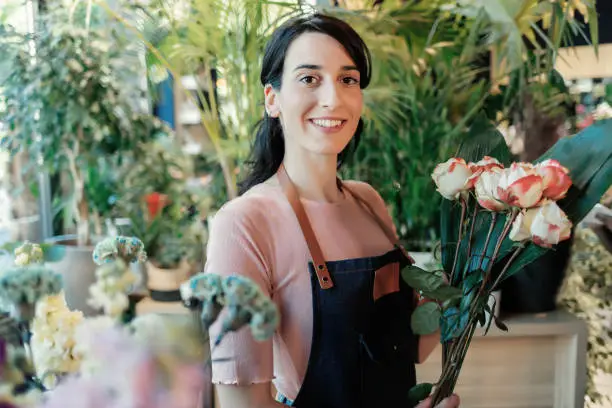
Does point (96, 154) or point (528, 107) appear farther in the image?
point (96, 154)

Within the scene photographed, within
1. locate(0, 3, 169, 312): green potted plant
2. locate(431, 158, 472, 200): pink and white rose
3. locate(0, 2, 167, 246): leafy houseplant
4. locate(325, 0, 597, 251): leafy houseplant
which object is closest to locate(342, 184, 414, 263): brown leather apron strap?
locate(431, 158, 472, 200): pink and white rose

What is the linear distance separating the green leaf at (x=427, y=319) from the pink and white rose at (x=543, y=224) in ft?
0.49

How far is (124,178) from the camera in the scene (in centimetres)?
248

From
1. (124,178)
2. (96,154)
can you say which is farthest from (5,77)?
(124,178)

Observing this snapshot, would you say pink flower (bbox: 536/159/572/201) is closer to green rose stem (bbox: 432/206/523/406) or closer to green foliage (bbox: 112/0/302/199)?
green rose stem (bbox: 432/206/523/406)

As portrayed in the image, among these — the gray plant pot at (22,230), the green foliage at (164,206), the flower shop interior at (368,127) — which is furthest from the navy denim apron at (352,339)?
the gray plant pot at (22,230)

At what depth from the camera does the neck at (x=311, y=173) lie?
1055mm

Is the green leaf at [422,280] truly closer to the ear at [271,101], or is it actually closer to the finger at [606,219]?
the ear at [271,101]

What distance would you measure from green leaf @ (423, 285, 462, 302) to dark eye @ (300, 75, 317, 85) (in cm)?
40

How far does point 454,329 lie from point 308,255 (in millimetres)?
248

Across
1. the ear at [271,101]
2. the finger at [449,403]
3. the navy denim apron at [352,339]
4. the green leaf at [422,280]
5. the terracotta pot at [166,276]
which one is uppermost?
the ear at [271,101]

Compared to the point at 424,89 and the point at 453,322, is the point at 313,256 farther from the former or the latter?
the point at 424,89

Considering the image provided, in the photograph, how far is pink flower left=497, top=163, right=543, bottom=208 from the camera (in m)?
0.77

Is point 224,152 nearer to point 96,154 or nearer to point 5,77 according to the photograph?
point 96,154
